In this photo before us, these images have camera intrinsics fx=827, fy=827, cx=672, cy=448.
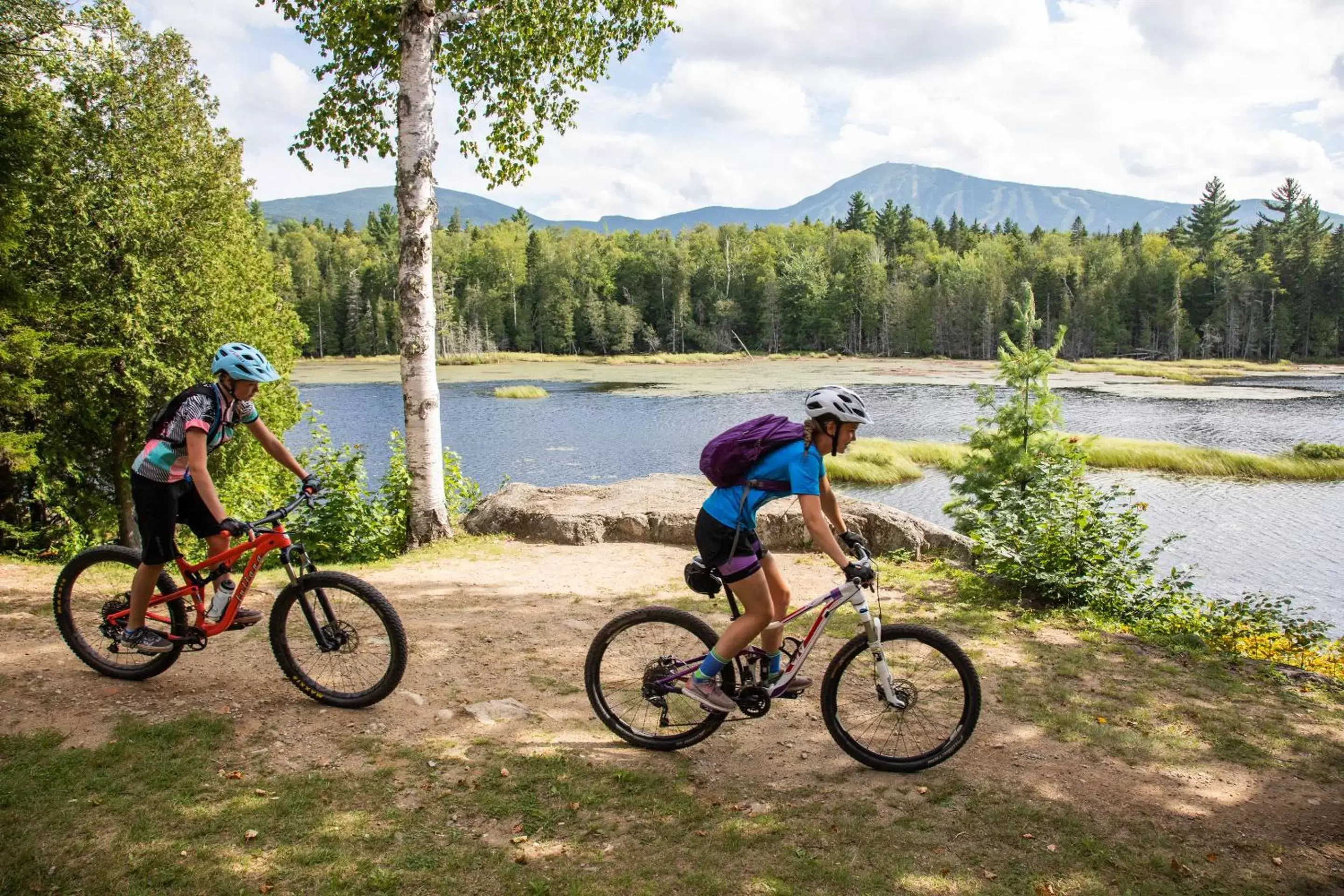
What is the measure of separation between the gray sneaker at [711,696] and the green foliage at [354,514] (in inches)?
288

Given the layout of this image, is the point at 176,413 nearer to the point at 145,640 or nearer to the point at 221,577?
the point at 221,577

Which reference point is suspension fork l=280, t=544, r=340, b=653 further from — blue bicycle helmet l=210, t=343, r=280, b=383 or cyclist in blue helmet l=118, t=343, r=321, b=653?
blue bicycle helmet l=210, t=343, r=280, b=383

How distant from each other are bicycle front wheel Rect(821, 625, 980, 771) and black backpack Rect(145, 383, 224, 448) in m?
3.96

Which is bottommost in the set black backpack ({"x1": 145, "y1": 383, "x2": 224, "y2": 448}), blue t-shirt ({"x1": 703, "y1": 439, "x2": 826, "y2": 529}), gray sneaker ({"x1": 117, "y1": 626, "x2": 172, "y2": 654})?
gray sneaker ({"x1": 117, "y1": 626, "x2": 172, "y2": 654})

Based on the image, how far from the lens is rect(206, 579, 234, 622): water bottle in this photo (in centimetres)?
534

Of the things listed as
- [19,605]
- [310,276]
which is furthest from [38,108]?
[310,276]

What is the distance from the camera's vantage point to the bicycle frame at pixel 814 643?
14.8ft

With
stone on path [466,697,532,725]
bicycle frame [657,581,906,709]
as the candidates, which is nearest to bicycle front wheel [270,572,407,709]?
stone on path [466,697,532,725]

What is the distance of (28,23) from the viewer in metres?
13.3

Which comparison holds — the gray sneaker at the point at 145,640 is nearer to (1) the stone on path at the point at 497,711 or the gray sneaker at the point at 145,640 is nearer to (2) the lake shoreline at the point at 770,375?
(1) the stone on path at the point at 497,711

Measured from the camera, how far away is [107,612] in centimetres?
547

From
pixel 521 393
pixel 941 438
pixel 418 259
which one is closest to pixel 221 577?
pixel 418 259

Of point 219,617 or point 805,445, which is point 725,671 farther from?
point 219,617

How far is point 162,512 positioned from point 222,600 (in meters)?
0.69
